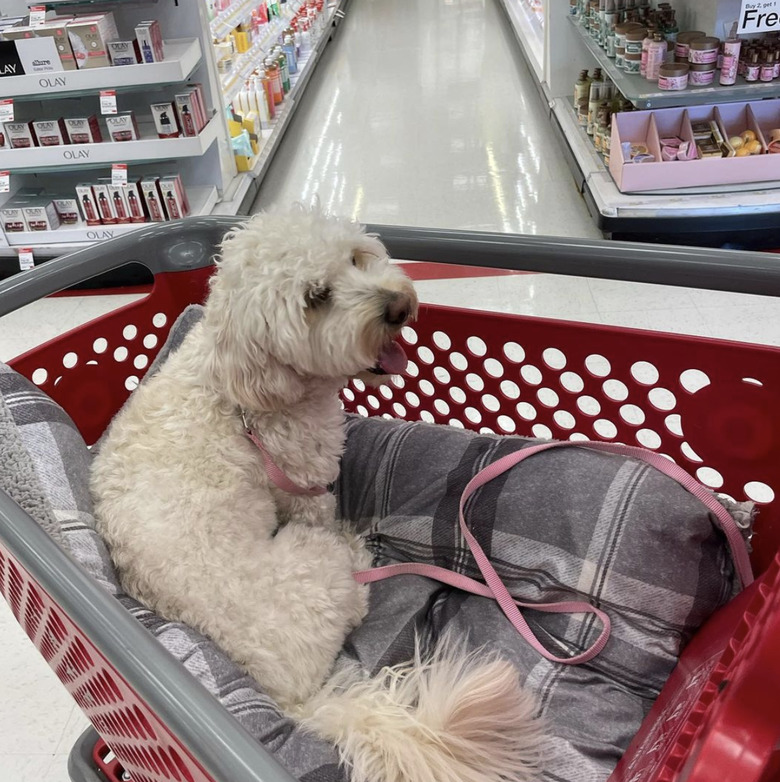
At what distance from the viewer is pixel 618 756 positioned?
1.13 metres

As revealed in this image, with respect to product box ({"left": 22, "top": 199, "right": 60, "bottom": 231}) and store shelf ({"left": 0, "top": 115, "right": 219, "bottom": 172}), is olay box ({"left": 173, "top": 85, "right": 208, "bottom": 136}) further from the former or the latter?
product box ({"left": 22, "top": 199, "right": 60, "bottom": 231})

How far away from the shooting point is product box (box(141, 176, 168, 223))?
321 centimetres

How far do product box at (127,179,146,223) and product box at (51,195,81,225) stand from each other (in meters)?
0.28

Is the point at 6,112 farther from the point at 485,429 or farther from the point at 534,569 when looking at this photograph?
the point at 534,569

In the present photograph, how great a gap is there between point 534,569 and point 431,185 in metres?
2.92

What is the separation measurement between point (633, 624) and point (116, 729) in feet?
2.65

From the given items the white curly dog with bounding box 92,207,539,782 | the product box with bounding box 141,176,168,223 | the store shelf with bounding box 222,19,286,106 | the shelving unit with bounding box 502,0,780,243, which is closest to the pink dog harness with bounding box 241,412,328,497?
the white curly dog with bounding box 92,207,539,782

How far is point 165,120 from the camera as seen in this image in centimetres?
311

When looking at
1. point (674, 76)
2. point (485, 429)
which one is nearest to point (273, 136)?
point (674, 76)

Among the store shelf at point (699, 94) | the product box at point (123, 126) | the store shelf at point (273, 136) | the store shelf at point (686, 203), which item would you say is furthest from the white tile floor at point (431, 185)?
the product box at point (123, 126)

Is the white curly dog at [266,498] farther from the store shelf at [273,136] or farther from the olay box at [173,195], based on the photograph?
the store shelf at [273,136]

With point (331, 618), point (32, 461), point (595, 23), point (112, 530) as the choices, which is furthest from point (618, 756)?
point (595, 23)

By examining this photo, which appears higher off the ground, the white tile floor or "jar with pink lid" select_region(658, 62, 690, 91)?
"jar with pink lid" select_region(658, 62, 690, 91)

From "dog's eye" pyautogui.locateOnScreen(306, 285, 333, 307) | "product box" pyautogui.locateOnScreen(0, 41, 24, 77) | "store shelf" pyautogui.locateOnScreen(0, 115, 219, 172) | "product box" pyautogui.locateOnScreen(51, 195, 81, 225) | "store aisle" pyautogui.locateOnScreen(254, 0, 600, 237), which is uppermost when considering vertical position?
"dog's eye" pyautogui.locateOnScreen(306, 285, 333, 307)
